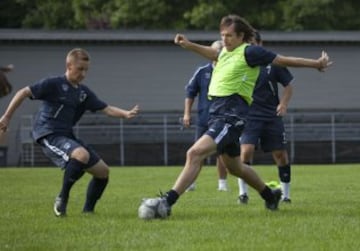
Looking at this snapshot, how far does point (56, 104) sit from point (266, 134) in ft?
9.88

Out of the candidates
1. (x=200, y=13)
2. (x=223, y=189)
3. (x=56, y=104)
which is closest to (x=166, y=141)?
(x=200, y=13)

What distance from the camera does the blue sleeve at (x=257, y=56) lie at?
9984mm

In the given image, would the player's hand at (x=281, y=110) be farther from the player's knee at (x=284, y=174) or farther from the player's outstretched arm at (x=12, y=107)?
the player's outstretched arm at (x=12, y=107)

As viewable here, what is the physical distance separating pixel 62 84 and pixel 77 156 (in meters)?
0.84

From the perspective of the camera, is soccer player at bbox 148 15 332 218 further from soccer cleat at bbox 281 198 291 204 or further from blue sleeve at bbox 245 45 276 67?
soccer cleat at bbox 281 198 291 204

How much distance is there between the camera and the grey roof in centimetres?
3528

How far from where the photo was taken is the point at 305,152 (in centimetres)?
3412

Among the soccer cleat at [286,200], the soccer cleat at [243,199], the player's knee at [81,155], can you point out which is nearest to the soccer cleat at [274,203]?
the soccer cleat at [243,199]

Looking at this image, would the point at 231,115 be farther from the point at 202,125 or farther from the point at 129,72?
the point at 129,72

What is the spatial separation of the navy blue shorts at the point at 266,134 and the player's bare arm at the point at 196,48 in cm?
203

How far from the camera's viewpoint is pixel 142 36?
118ft


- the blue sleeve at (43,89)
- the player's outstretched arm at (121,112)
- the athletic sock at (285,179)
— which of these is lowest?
the athletic sock at (285,179)

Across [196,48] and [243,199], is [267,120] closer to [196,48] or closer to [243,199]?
[243,199]

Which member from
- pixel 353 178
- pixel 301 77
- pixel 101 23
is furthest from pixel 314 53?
pixel 353 178
